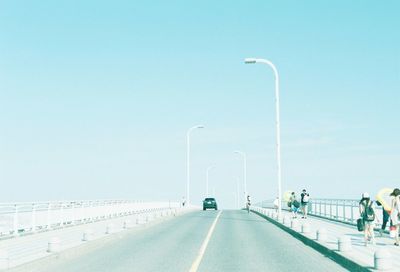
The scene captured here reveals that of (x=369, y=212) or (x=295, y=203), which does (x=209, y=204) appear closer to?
(x=295, y=203)

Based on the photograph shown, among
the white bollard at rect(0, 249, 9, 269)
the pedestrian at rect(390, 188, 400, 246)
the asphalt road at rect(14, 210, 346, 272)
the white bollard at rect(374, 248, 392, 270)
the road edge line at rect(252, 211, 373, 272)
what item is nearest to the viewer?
the white bollard at rect(374, 248, 392, 270)

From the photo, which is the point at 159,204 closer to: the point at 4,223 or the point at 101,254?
the point at 4,223

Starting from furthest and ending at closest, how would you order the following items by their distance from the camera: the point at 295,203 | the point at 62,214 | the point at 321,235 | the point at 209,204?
the point at 209,204
the point at 295,203
the point at 62,214
the point at 321,235

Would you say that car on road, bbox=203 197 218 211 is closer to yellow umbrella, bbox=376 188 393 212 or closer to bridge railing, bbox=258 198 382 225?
bridge railing, bbox=258 198 382 225

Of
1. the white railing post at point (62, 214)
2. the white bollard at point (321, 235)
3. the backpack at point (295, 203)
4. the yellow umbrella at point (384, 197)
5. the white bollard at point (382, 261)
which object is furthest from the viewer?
the backpack at point (295, 203)

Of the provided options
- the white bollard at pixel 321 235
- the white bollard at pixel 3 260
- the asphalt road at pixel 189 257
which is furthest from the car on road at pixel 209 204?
the white bollard at pixel 3 260

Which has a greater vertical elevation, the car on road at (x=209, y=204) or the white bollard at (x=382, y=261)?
the car on road at (x=209, y=204)

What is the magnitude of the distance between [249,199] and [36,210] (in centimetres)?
3175

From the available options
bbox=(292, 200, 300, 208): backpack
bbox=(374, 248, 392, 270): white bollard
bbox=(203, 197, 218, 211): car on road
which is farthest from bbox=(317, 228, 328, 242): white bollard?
bbox=(203, 197, 218, 211): car on road

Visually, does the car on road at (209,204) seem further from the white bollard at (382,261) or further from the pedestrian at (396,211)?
the white bollard at (382,261)

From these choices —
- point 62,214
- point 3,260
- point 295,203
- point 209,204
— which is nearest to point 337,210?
point 295,203

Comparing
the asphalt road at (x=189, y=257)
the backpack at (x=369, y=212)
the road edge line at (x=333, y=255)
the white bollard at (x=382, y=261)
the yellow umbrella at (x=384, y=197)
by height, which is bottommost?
the asphalt road at (x=189, y=257)

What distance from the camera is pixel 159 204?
7100 centimetres

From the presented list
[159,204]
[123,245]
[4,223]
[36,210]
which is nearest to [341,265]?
[123,245]
